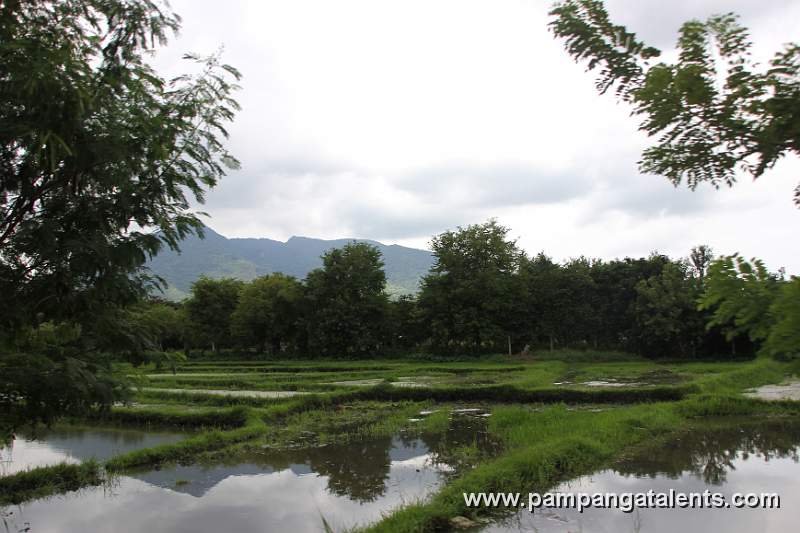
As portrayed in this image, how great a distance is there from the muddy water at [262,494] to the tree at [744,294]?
635 centimetres

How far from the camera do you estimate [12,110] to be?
12.4 ft

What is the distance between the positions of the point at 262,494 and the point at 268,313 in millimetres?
40735

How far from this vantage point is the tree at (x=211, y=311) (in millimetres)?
52000

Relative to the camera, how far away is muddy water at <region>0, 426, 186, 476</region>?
11992 mm

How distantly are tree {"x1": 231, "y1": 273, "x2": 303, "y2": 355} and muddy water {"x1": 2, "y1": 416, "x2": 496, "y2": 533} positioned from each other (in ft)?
119

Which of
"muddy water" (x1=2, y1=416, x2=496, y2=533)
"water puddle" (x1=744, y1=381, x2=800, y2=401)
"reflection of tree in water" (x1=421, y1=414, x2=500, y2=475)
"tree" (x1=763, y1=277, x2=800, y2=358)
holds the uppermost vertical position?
"tree" (x1=763, y1=277, x2=800, y2=358)

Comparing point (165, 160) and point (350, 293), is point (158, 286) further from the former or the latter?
point (350, 293)

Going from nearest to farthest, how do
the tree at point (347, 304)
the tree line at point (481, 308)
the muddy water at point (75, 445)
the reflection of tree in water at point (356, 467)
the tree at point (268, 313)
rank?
the reflection of tree in water at point (356, 467) → the muddy water at point (75, 445) → the tree line at point (481, 308) → the tree at point (347, 304) → the tree at point (268, 313)

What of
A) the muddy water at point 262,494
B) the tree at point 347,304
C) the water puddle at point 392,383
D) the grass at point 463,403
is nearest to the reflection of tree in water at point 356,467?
the muddy water at point 262,494

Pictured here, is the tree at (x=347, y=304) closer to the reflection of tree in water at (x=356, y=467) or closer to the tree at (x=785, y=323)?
the reflection of tree in water at (x=356, y=467)

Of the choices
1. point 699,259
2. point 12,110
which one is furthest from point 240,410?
point 699,259

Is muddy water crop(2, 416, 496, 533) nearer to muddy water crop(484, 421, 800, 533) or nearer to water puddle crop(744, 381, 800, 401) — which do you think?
muddy water crop(484, 421, 800, 533)

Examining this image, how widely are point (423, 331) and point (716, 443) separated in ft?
109

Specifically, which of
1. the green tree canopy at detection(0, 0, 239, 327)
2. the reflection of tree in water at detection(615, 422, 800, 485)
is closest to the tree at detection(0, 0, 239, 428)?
the green tree canopy at detection(0, 0, 239, 327)
